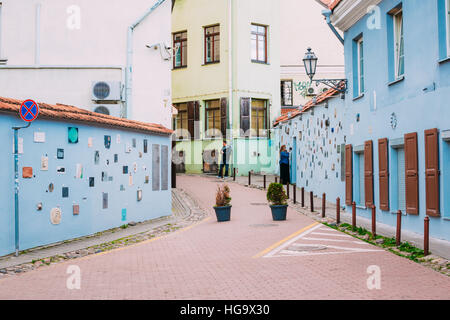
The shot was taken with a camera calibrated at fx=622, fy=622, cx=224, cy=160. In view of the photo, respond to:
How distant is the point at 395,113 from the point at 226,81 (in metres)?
18.4

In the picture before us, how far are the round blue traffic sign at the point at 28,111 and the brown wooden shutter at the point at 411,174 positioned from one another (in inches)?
302

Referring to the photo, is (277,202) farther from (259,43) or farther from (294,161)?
(259,43)

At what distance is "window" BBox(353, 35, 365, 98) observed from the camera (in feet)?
57.6

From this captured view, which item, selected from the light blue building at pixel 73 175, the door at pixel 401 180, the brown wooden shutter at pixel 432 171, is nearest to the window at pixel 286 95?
the light blue building at pixel 73 175

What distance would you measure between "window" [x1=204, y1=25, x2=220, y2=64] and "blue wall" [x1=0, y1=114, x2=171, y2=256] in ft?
54.3

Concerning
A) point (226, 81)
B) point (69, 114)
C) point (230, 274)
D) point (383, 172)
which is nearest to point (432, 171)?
point (383, 172)

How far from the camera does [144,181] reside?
54.1 ft

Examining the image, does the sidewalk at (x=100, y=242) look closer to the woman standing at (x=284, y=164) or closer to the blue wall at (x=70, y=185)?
the blue wall at (x=70, y=185)

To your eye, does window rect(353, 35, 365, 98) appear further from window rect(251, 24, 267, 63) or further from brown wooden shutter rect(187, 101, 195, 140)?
brown wooden shutter rect(187, 101, 195, 140)

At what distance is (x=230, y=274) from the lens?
28.1ft

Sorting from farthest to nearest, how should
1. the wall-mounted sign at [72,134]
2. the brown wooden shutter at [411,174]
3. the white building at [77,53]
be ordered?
the white building at [77,53] < the brown wooden shutter at [411,174] < the wall-mounted sign at [72,134]

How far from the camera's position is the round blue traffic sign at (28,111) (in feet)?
34.3
